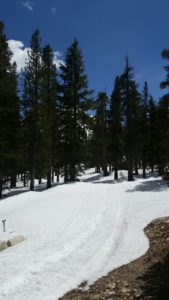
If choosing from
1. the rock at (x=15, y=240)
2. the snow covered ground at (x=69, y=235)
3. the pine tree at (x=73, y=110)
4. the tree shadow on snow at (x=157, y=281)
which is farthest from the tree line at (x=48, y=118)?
the tree shadow on snow at (x=157, y=281)

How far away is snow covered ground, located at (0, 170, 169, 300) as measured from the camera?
7152 millimetres

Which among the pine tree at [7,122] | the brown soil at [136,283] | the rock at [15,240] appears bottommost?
the brown soil at [136,283]

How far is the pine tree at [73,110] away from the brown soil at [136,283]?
2080 centimetres

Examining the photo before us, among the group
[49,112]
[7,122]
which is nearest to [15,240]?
[7,122]

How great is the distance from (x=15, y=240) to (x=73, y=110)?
20967mm

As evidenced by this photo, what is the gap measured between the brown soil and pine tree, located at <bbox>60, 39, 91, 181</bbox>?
2080 cm

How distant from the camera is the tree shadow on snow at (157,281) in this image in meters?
6.17

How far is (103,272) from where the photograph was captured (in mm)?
7691

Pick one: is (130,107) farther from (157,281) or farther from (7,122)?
(157,281)

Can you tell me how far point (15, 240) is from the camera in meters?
11.0

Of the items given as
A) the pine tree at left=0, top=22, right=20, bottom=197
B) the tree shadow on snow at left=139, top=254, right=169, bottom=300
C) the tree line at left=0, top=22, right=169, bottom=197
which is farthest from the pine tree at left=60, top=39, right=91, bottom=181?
the tree shadow on snow at left=139, top=254, right=169, bottom=300

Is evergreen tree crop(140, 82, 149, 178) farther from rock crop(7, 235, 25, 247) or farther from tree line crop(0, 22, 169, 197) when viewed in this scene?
rock crop(7, 235, 25, 247)

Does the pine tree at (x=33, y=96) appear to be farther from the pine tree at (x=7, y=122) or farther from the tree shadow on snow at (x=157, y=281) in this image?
the tree shadow on snow at (x=157, y=281)

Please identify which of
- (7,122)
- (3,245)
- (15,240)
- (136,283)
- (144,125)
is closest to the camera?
(136,283)
